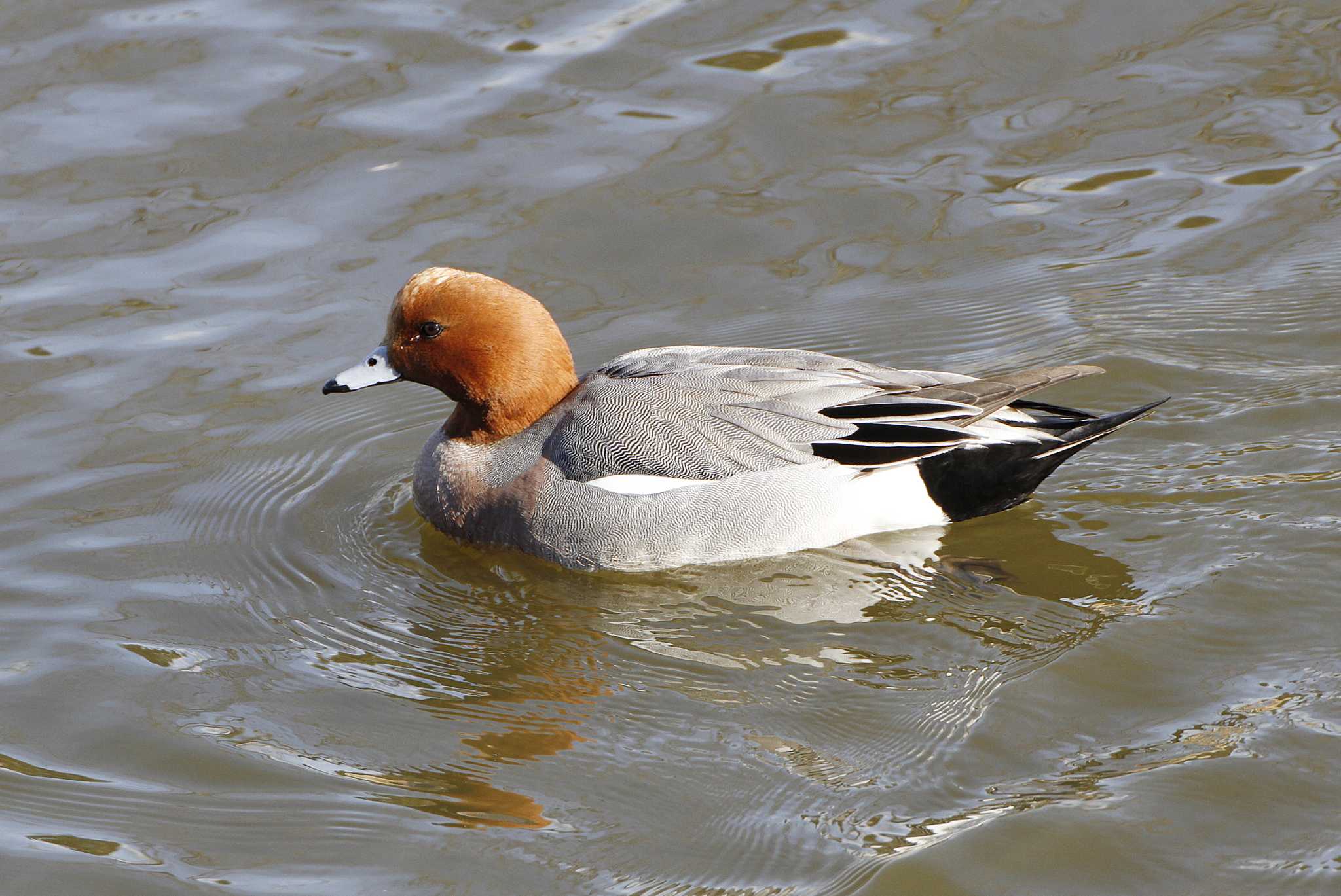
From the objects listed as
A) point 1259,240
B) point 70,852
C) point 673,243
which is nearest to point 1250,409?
point 1259,240

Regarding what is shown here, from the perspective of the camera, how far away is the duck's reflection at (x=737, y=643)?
4.48m

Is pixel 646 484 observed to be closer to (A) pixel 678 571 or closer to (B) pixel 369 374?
(A) pixel 678 571

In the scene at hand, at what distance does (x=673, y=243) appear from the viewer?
790cm

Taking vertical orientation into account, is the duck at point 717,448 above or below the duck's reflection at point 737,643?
above

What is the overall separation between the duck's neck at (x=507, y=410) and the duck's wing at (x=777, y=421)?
26 centimetres

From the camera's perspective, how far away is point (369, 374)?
5969 mm

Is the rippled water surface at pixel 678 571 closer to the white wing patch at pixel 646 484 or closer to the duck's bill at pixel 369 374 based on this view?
the white wing patch at pixel 646 484

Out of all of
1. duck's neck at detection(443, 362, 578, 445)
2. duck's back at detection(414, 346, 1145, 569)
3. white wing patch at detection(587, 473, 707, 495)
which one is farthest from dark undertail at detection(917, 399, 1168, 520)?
duck's neck at detection(443, 362, 578, 445)

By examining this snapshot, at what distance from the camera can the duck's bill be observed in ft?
19.4

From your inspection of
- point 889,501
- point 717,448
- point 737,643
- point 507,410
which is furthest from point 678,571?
point 507,410

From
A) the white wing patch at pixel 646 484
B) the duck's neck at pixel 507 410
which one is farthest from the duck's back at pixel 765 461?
the duck's neck at pixel 507 410

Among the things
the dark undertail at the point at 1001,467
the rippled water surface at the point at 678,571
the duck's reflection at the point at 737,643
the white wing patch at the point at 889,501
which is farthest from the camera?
the white wing patch at the point at 889,501

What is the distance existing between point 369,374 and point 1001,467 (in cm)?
240

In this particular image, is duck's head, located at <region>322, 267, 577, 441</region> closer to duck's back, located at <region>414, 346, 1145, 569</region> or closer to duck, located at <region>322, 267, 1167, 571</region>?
duck, located at <region>322, 267, 1167, 571</region>
